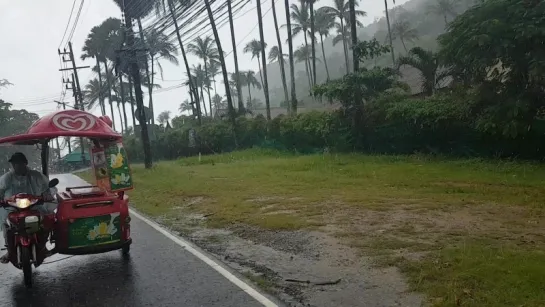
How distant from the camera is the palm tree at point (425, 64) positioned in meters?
20.9

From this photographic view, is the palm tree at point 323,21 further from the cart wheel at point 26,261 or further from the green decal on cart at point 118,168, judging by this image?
the cart wheel at point 26,261

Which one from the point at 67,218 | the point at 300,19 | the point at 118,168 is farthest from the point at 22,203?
the point at 300,19

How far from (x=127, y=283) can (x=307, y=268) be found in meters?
2.37

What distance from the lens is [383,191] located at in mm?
12766

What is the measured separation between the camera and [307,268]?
21.7ft

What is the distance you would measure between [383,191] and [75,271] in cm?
812

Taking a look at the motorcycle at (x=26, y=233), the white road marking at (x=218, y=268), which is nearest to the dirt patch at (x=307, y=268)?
the white road marking at (x=218, y=268)

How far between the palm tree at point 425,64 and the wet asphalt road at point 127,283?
15985mm

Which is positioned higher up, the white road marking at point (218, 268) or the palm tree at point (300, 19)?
the palm tree at point (300, 19)

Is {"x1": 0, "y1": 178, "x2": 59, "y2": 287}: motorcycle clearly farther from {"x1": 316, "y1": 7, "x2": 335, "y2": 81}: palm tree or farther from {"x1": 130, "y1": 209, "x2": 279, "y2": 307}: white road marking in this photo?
{"x1": 316, "y1": 7, "x2": 335, "y2": 81}: palm tree

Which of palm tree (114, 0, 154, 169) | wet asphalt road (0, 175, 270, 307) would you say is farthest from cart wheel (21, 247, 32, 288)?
palm tree (114, 0, 154, 169)

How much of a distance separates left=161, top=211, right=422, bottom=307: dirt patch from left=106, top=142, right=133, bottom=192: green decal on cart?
5.65ft

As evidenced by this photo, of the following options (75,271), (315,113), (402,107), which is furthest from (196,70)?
(75,271)

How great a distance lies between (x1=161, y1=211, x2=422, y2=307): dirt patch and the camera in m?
5.35
